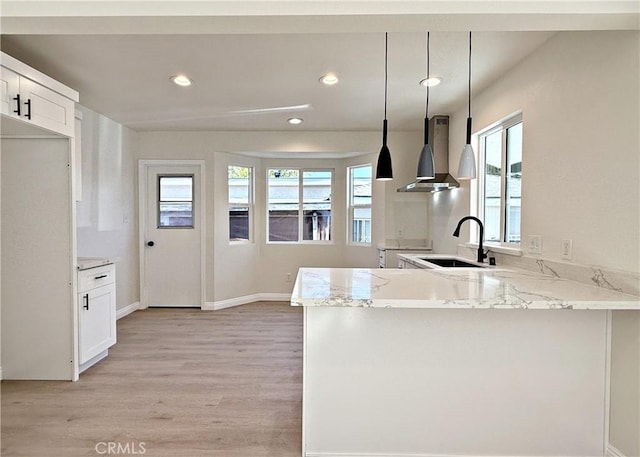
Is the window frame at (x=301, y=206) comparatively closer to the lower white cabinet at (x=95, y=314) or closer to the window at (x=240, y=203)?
the window at (x=240, y=203)

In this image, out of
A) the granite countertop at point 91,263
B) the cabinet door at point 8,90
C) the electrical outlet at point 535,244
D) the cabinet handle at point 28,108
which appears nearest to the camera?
the cabinet door at point 8,90

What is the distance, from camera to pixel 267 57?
260 centimetres

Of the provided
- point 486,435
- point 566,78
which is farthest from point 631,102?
point 486,435

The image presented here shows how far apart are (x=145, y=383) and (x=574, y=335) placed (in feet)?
9.18

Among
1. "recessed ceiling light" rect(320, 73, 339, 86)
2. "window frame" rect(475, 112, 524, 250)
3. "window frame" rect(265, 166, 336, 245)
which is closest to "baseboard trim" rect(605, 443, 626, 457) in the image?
"window frame" rect(475, 112, 524, 250)


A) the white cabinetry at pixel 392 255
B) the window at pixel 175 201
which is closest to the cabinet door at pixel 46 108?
the window at pixel 175 201

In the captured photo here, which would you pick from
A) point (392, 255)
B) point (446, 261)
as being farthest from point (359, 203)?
point (446, 261)

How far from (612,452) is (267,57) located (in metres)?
3.12

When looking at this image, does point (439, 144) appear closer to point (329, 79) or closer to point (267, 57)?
point (329, 79)

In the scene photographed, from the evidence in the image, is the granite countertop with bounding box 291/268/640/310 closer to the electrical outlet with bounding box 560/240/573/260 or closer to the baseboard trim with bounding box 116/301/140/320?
the electrical outlet with bounding box 560/240/573/260

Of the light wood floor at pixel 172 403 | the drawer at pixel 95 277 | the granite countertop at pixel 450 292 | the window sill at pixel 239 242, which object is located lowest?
the light wood floor at pixel 172 403

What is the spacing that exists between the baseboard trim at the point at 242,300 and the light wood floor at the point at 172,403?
1137mm

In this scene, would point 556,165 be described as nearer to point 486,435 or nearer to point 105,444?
point 486,435

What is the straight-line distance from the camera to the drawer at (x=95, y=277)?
2750mm
